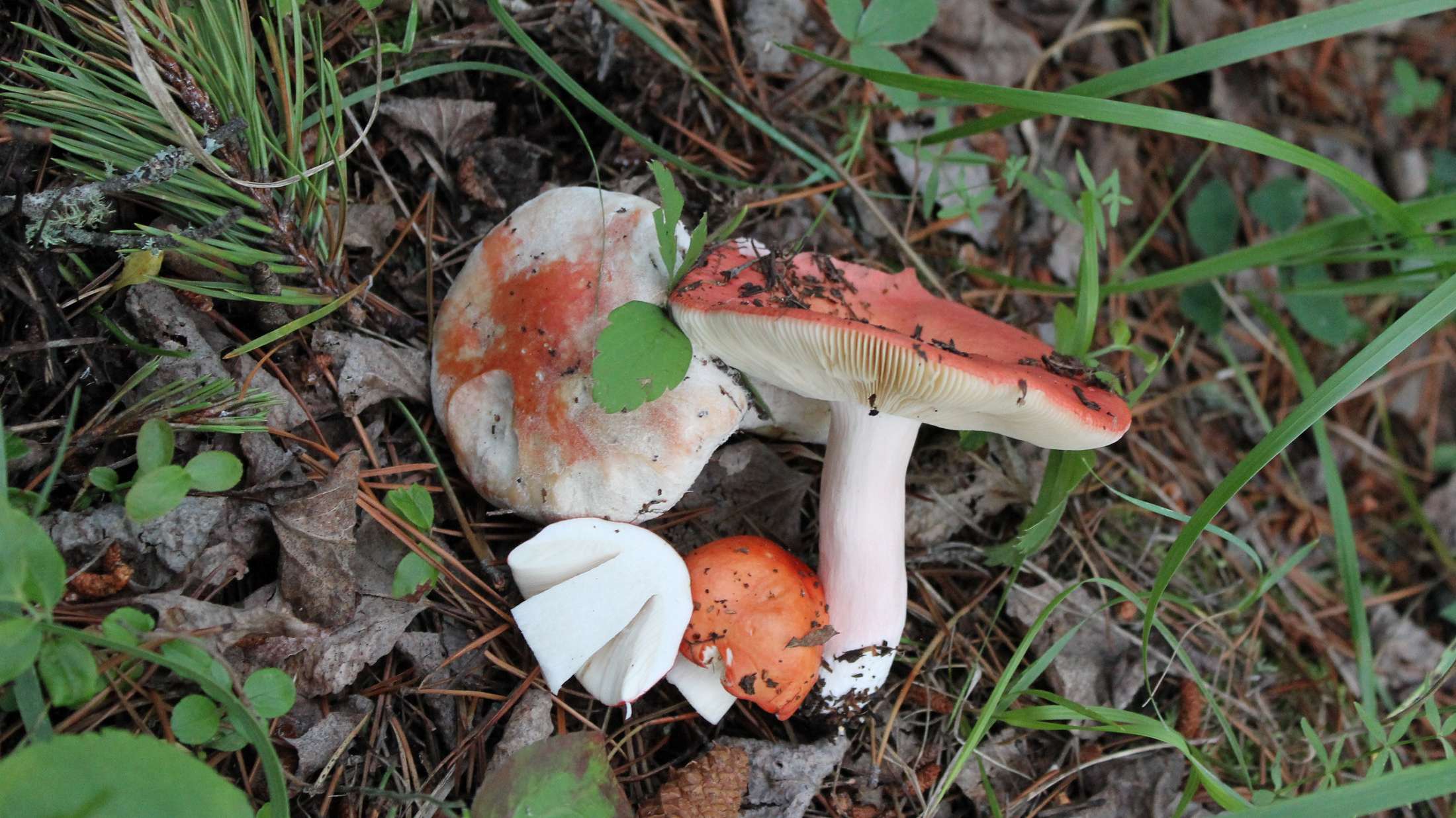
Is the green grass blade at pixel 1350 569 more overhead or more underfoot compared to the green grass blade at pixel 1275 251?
more underfoot

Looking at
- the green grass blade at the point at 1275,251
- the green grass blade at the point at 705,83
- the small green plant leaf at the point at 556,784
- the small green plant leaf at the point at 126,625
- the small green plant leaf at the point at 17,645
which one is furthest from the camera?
the green grass blade at the point at 1275,251

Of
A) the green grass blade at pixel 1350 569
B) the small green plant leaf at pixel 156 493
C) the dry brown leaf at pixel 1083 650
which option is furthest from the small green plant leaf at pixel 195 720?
the green grass blade at pixel 1350 569

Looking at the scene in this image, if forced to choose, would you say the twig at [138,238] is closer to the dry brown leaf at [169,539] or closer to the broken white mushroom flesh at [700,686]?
the dry brown leaf at [169,539]

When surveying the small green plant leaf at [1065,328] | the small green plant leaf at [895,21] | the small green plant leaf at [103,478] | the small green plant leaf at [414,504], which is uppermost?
the small green plant leaf at [895,21]

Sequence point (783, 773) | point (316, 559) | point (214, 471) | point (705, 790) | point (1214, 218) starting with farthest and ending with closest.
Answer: point (1214, 218) → point (783, 773) → point (705, 790) → point (316, 559) → point (214, 471)

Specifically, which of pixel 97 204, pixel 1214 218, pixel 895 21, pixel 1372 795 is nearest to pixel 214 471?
pixel 97 204

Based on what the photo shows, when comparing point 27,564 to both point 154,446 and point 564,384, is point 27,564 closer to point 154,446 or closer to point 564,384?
point 154,446
